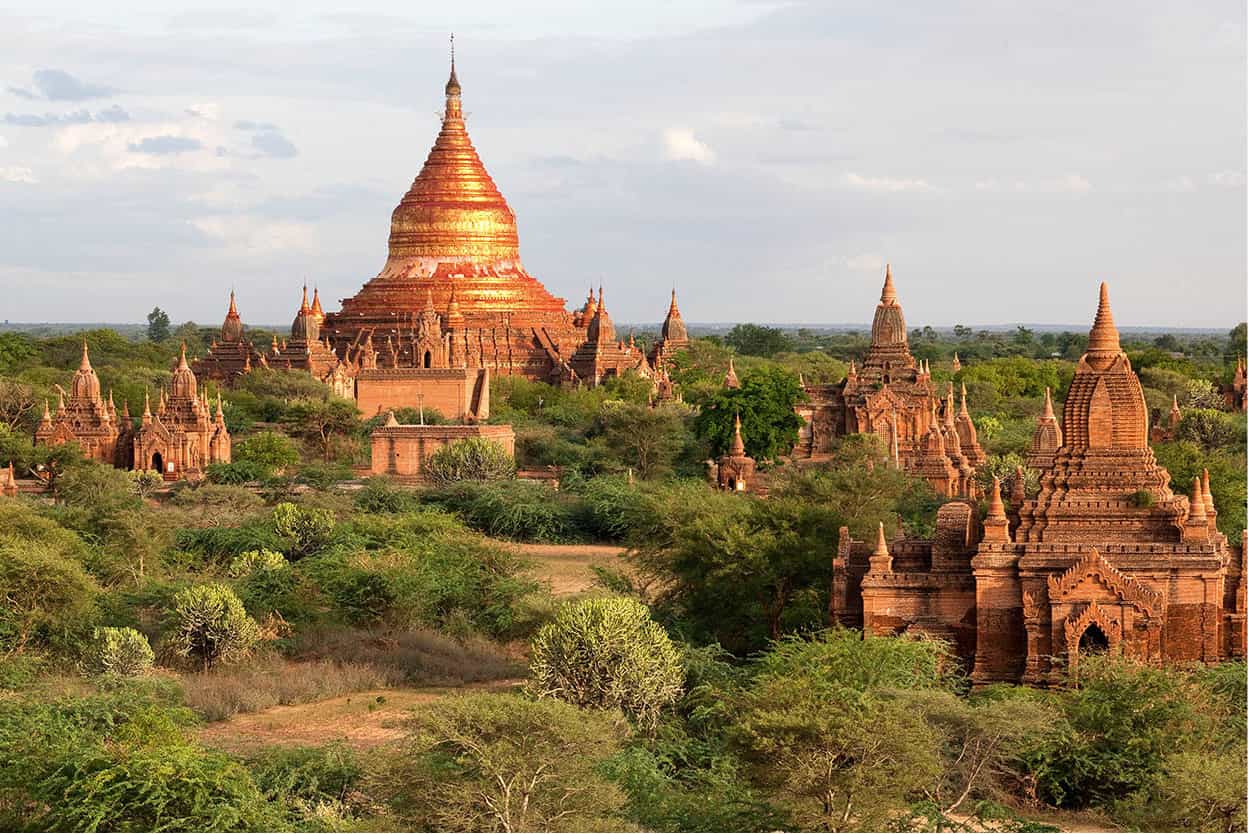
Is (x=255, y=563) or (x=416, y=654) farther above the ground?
(x=255, y=563)

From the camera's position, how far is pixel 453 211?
82.4 metres

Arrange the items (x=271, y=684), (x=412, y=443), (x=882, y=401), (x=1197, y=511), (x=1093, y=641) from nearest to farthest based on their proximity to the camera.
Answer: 1. (x=1093, y=641)
2. (x=1197, y=511)
3. (x=271, y=684)
4. (x=412, y=443)
5. (x=882, y=401)

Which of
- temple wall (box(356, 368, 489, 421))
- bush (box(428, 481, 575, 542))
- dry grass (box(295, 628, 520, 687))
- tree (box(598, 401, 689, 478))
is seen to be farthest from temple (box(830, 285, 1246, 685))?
temple wall (box(356, 368, 489, 421))

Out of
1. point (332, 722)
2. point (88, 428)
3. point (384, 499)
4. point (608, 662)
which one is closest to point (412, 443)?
point (384, 499)

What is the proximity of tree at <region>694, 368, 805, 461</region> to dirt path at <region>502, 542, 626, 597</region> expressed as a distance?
318 inches

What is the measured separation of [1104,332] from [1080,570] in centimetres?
307

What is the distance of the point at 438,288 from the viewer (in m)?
79.7

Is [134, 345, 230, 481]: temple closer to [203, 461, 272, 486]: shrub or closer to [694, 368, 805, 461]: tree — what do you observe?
[203, 461, 272, 486]: shrub

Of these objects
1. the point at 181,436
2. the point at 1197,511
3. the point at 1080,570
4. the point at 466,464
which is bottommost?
the point at 466,464

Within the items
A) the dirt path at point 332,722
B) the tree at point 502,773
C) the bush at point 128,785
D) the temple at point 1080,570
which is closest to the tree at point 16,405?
the dirt path at point 332,722

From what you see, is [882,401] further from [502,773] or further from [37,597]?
[502,773]

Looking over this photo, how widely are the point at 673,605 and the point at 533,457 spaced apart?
82.7 ft

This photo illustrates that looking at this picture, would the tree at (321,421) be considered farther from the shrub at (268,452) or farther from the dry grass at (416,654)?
the dry grass at (416,654)

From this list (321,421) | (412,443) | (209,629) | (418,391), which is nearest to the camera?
(209,629)
